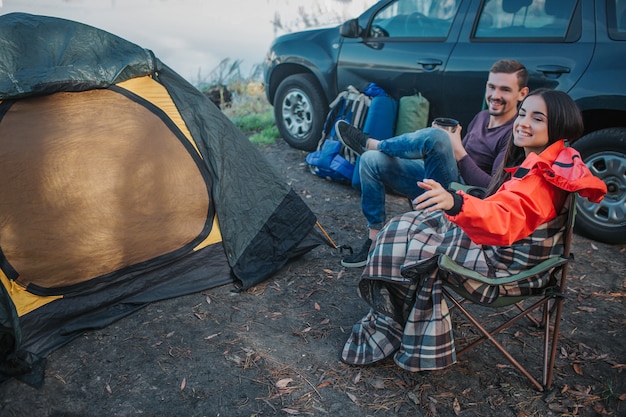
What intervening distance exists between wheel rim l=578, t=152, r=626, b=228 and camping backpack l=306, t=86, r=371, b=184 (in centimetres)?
202

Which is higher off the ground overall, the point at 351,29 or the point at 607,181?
the point at 351,29

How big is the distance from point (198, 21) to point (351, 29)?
→ 12.7 metres

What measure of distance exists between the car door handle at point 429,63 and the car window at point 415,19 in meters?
0.22

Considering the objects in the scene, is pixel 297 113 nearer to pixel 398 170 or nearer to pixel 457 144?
pixel 398 170

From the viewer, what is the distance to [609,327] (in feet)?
9.64

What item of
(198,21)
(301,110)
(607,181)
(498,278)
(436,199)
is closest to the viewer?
(436,199)

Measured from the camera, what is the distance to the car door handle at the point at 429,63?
4.49m

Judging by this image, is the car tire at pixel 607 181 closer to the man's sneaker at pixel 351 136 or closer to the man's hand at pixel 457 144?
the man's hand at pixel 457 144

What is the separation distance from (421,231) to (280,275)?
1.28 metres

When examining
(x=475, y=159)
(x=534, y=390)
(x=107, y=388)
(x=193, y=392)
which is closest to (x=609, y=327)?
(x=534, y=390)

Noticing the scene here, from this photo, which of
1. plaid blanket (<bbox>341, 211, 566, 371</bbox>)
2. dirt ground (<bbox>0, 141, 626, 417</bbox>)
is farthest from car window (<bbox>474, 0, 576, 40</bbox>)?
plaid blanket (<bbox>341, 211, 566, 371</bbox>)

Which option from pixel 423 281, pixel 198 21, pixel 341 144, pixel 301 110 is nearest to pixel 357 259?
pixel 423 281

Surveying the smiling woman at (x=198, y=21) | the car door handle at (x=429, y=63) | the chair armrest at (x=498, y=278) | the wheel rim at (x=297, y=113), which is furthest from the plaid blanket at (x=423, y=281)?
the smiling woman at (x=198, y=21)

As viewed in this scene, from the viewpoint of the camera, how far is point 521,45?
4.05m
